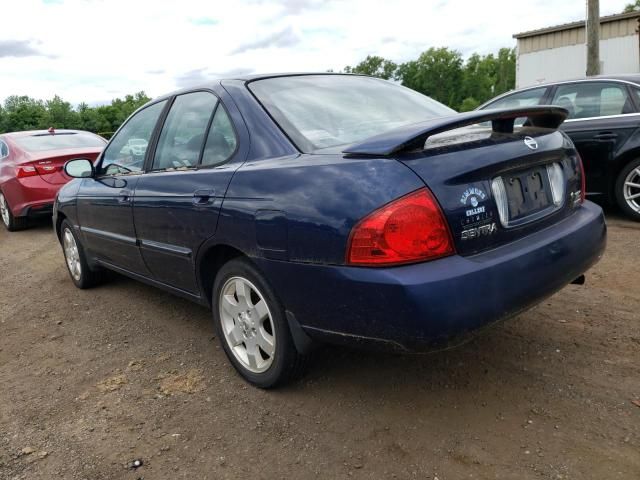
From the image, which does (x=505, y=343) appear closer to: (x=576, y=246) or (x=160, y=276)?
(x=576, y=246)

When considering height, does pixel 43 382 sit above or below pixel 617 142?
below

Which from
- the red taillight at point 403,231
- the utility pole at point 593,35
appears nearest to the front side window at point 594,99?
the red taillight at point 403,231

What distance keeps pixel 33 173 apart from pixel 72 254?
331cm

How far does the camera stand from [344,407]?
103 inches

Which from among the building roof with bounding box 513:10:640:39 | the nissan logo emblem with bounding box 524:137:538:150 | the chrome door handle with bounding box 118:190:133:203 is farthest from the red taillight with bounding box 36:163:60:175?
the building roof with bounding box 513:10:640:39

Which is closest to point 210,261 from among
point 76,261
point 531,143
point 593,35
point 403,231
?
point 403,231

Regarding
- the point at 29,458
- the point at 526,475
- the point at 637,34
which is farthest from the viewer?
the point at 637,34

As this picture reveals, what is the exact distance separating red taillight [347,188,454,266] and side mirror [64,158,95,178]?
2.94m

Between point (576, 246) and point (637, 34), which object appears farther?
point (637, 34)

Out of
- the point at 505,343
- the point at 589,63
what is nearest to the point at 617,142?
the point at 505,343

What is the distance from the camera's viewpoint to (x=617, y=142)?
18.1ft

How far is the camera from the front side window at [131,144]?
371 cm

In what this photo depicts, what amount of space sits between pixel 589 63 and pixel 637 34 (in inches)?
379

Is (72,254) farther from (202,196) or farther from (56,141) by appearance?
(56,141)
